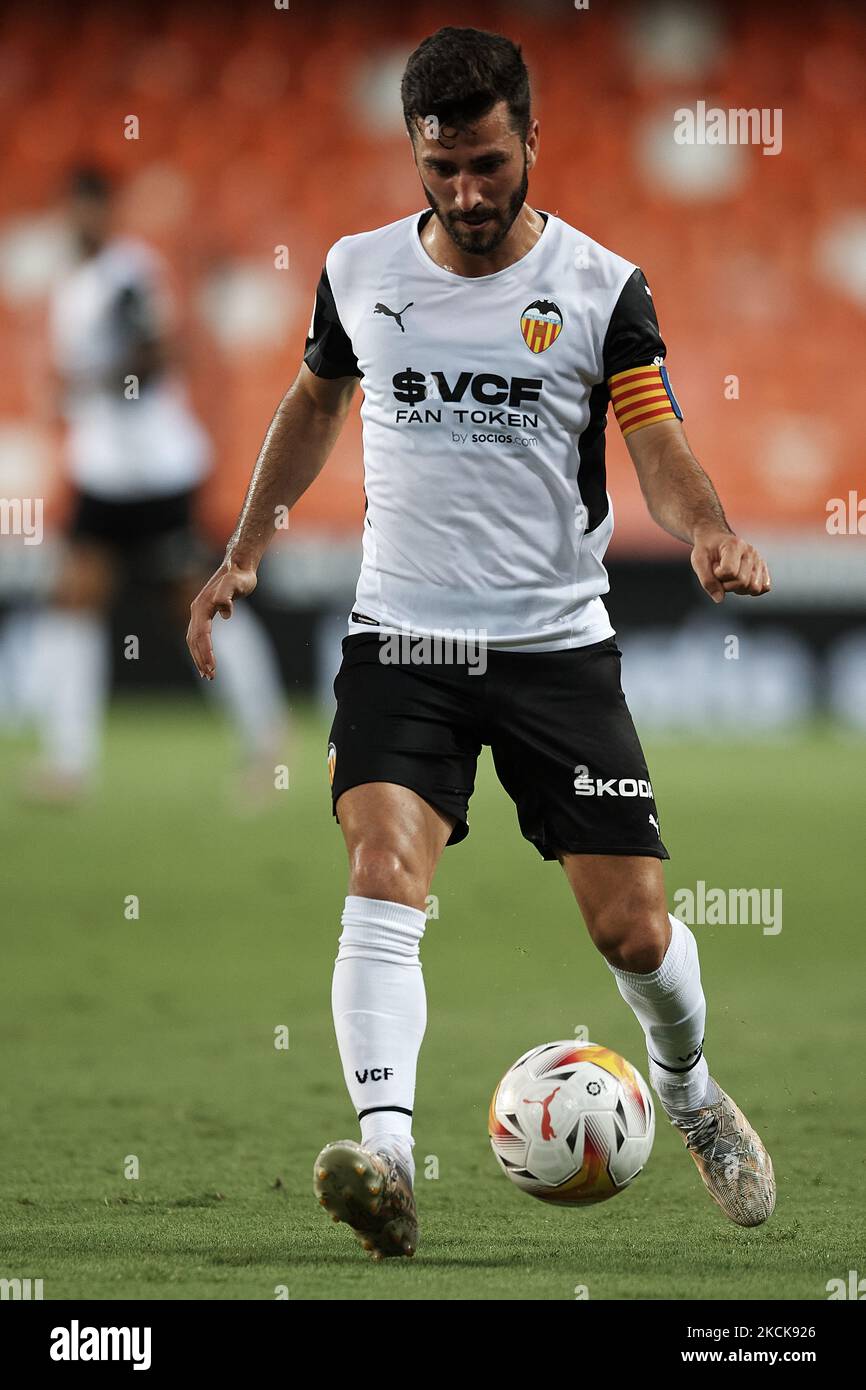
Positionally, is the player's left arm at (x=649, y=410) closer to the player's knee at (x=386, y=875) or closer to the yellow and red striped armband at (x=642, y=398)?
the yellow and red striped armband at (x=642, y=398)

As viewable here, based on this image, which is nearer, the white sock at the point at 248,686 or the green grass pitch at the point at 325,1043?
the green grass pitch at the point at 325,1043

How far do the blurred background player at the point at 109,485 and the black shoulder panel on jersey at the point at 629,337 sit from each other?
6.84m

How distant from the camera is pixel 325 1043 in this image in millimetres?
5695

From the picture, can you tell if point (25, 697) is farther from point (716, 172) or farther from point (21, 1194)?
point (21, 1194)

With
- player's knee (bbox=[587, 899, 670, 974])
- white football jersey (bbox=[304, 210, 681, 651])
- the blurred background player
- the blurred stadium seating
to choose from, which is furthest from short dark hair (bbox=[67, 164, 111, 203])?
player's knee (bbox=[587, 899, 670, 974])

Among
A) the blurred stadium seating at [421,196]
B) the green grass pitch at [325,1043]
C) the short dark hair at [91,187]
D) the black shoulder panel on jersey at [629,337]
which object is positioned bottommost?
the green grass pitch at [325,1043]

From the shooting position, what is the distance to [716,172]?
1519cm

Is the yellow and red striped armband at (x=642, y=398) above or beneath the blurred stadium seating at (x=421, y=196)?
beneath

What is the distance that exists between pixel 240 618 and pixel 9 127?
20.0 feet

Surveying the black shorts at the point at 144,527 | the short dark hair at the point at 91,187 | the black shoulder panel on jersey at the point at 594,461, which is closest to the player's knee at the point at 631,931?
the black shoulder panel on jersey at the point at 594,461

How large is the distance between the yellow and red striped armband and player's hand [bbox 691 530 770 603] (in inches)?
13.5

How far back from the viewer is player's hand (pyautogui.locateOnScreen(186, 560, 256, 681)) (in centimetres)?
371

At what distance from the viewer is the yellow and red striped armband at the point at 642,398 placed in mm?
3705

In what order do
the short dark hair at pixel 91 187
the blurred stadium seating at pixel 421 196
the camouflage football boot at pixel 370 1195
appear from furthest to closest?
the blurred stadium seating at pixel 421 196, the short dark hair at pixel 91 187, the camouflage football boot at pixel 370 1195
